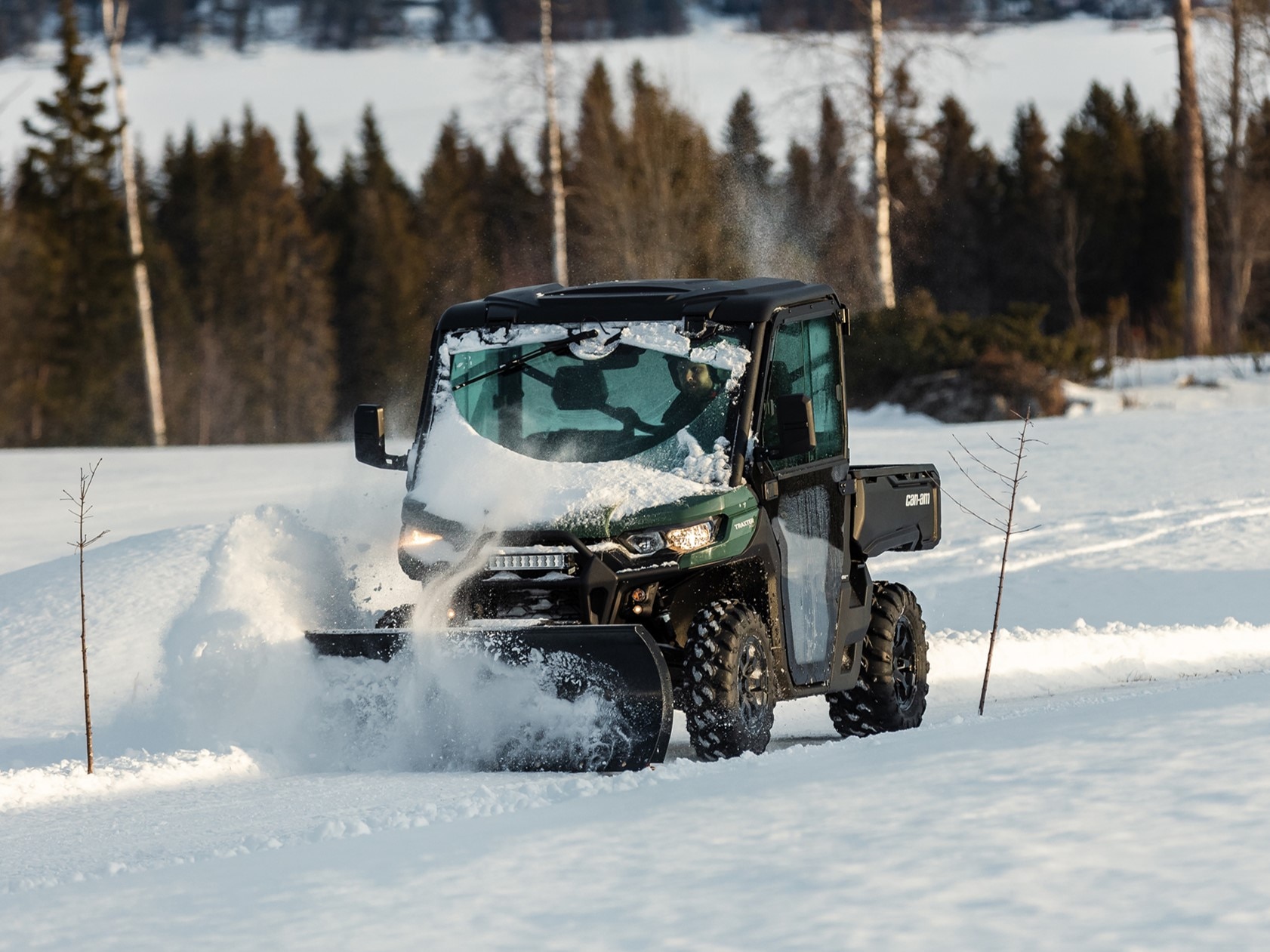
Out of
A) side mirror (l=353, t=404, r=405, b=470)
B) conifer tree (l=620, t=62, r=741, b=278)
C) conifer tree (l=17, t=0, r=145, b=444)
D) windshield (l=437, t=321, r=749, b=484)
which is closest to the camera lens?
windshield (l=437, t=321, r=749, b=484)

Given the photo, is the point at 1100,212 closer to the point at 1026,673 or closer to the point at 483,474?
the point at 1026,673

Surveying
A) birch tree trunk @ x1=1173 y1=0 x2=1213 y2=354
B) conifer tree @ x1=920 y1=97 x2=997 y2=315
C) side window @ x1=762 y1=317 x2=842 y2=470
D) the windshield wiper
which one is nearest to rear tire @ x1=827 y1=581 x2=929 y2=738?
side window @ x1=762 y1=317 x2=842 y2=470

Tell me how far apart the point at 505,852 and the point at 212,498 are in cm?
1490

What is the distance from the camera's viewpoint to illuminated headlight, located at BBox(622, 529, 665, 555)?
23.8ft

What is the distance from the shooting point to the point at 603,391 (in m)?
7.92

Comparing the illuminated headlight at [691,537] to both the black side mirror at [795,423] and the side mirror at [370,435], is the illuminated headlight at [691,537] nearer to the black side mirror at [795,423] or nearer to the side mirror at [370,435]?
the black side mirror at [795,423]

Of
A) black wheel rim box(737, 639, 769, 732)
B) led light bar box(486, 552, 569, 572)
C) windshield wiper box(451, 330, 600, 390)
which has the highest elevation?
windshield wiper box(451, 330, 600, 390)

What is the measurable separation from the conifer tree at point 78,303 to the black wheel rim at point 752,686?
45785 mm

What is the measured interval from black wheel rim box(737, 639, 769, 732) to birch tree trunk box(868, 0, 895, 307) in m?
21.2

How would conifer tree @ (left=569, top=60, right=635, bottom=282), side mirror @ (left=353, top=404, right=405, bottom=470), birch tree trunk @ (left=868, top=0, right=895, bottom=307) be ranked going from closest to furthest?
side mirror @ (left=353, top=404, right=405, bottom=470) → birch tree trunk @ (left=868, top=0, right=895, bottom=307) → conifer tree @ (left=569, top=60, right=635, bottom=282)

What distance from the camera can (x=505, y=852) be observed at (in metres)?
5.40

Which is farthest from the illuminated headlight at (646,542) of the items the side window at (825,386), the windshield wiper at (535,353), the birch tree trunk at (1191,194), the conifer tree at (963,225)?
the conifer tree at (963,225)

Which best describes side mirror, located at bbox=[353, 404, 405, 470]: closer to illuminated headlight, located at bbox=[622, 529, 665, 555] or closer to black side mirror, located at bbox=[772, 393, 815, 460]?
illuminated headlight, located at bbox=[622, 529, 665, 555]

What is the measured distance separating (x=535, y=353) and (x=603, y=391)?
Result: 1.21 feet
